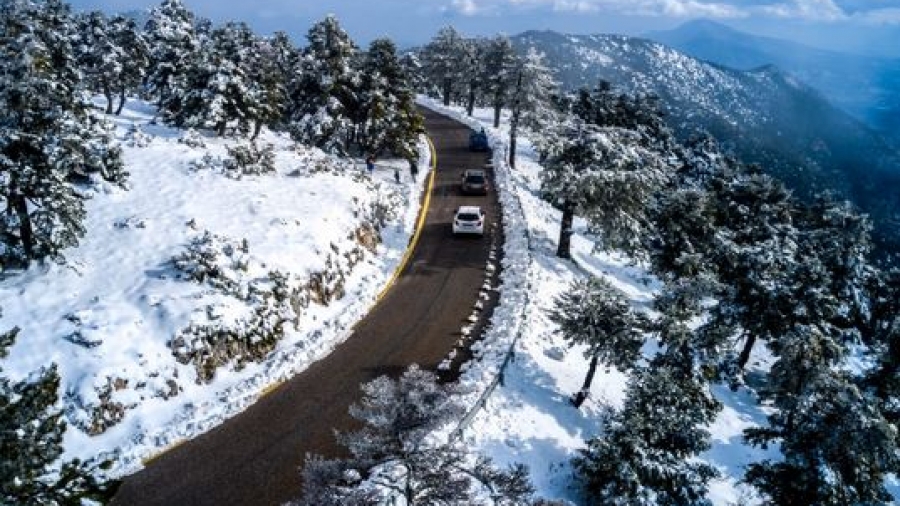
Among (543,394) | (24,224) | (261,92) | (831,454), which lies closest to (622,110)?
(261,92)

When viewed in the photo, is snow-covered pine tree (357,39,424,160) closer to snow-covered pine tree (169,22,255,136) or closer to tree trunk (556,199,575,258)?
snow-covered pine tree (169,22,255,136)

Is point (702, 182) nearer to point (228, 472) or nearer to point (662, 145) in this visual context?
point (662, 145)

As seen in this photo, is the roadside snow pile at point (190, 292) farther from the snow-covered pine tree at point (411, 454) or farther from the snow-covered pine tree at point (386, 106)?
the snow-covered pine tree at point (386, 106)

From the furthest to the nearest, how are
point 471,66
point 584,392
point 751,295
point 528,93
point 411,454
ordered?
point 471,66, point 528,93, point 751,295, point 584,392, point 411,454

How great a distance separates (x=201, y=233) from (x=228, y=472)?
1093 cm

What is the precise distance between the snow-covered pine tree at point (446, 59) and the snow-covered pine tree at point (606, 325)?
212 feet

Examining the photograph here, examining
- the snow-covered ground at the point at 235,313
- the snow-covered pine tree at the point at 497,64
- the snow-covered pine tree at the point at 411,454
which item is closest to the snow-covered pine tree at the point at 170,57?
the snow-covered ground at the point at 235,313

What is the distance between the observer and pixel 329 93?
43.0 m

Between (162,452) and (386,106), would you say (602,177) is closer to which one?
(386,106)

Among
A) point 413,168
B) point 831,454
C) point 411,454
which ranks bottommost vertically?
point 831,454

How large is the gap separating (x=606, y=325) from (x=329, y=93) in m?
29.7

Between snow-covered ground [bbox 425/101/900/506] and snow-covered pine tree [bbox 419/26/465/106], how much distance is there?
161 ft

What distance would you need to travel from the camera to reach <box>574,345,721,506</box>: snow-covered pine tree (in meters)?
16.7

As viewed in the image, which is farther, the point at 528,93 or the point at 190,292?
the point at 528,93
